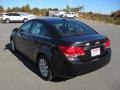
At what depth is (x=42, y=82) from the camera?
18.2 feet

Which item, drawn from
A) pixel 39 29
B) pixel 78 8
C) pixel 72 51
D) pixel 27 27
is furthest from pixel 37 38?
pixel 78 8

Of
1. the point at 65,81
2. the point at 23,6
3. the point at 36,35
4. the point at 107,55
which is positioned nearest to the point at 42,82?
the point at 65,81

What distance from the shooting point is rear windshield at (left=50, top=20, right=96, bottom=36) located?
561cm

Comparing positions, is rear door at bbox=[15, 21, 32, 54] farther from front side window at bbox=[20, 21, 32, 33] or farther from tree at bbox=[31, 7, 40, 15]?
tree at bbox=[31, 7, 40, 15]

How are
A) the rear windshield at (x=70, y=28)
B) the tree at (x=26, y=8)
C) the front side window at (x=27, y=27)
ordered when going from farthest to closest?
the tree at (x=26, y=8) → the front side window at (x=27, y=27) → the rear windshield at (x=70, y=28)

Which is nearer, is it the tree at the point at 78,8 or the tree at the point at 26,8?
the tree at the point at 26,8

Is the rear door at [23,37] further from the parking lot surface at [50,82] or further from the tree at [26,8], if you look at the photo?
the tree at [26,8]

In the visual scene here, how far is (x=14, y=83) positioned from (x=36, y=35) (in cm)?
148

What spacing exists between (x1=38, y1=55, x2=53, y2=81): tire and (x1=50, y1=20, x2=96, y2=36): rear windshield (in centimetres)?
85

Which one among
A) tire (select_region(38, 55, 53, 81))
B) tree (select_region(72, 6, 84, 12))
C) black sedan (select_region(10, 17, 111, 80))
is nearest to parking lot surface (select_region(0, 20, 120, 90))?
tire (select_region(38, 55, 53, 81))

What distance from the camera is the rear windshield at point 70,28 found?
5615 millimetres

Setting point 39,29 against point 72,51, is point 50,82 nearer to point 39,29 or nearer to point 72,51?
point 72,51

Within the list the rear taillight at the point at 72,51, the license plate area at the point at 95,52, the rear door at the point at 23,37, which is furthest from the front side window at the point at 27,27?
the license plate area at the point at 95,52

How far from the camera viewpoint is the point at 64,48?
194 inches
